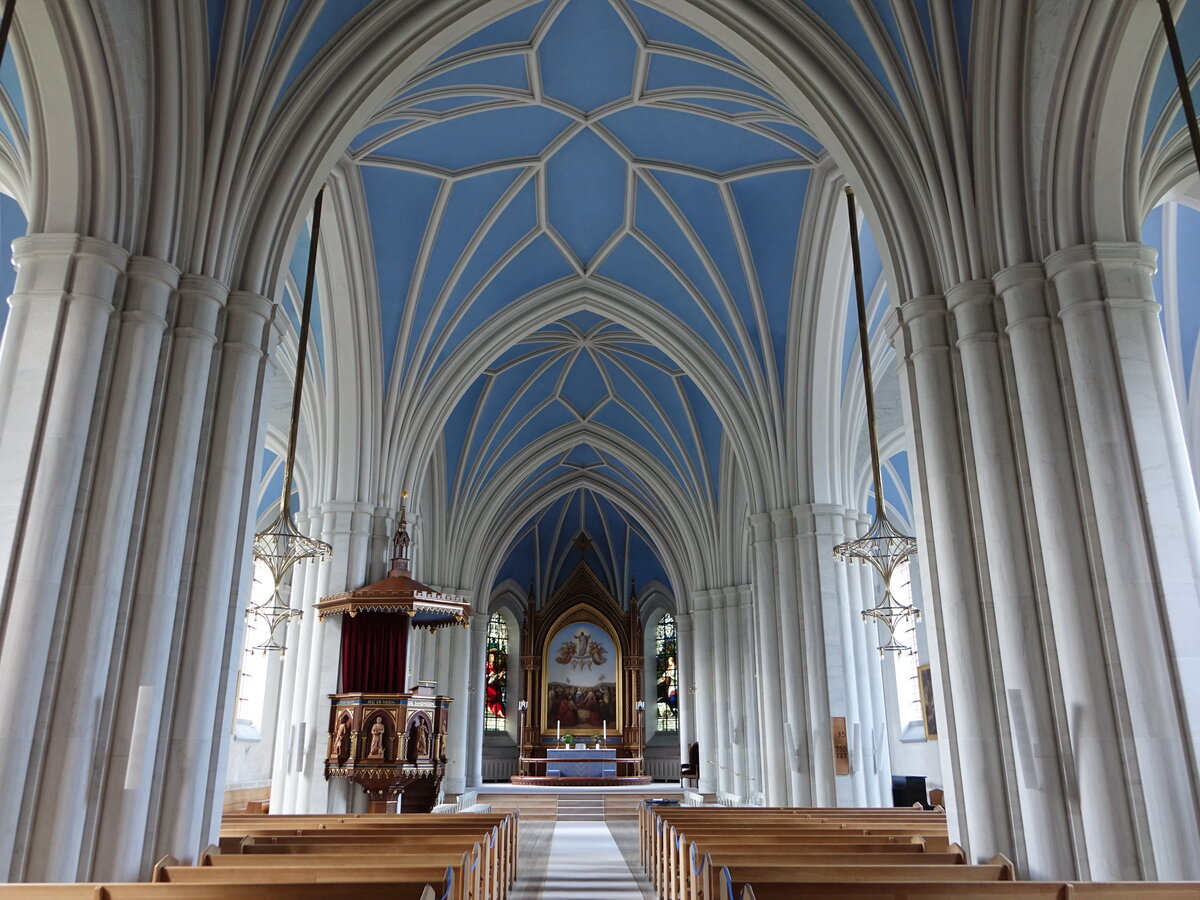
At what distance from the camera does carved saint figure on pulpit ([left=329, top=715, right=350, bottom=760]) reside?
12.5m

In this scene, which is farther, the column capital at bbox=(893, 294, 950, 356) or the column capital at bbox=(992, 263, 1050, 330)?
the column capital at bbox=(893, 294, 950, 356)

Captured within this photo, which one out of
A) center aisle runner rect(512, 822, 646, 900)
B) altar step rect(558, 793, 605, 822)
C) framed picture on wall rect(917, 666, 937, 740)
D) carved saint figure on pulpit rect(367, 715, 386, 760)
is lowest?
center aisle runner rect(512, 822, 646, 900)

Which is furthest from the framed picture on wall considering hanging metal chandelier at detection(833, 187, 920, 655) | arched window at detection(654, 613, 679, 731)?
arched window at detection(654, 613, 679, 731)

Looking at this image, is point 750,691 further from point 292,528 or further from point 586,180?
point 292,528

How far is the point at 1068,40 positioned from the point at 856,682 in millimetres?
9467

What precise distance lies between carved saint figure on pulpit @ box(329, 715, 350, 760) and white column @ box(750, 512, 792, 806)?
643cm

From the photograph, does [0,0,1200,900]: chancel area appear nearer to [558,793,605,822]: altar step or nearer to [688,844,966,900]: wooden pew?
[688,844,966,900]: wooden pew

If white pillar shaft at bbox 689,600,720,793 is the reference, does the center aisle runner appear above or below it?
below

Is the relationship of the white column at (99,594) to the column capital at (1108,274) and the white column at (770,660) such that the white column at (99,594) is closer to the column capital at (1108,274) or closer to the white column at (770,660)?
the column capital at (1108,274)

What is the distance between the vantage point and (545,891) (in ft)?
29.6

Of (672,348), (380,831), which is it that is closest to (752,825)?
(380,831)

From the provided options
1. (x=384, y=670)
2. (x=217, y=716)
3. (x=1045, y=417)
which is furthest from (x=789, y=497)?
(x=217, y=716)

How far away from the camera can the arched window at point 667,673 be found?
33.8m

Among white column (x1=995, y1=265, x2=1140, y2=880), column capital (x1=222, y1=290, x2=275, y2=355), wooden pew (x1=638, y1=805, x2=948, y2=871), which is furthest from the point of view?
wooden pew (x1=638, y1=805, x2=948, y2=871)
